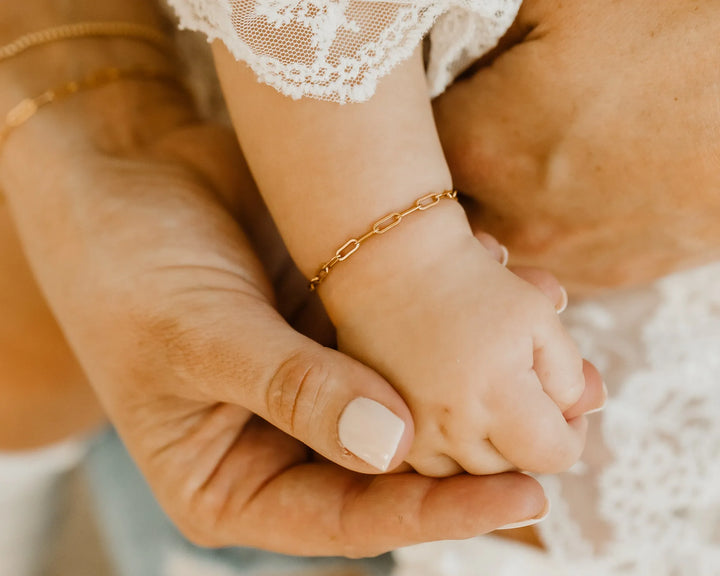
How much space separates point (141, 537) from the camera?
1.37 meters

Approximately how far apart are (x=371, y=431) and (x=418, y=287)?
134 millimetres

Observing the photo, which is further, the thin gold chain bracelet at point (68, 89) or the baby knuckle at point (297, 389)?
the thin gold chain bracelet at point (68, 89)

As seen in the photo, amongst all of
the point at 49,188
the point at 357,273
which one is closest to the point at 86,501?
the point at 49,188

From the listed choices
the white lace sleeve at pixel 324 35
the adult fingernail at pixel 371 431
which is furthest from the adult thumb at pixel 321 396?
the white lace sleeve at pixel 324 35

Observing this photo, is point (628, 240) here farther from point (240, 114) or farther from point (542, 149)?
point (240, 114)

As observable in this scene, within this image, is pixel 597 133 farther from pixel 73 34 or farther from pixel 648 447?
pixel 73 34

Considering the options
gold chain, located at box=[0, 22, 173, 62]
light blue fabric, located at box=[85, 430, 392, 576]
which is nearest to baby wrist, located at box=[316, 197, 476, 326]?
gold chain, located at box=[0, 22, 173, 62]

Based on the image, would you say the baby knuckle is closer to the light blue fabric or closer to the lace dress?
the lace dress

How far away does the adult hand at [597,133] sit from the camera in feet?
1.99

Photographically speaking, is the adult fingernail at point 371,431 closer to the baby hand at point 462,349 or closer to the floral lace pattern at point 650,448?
the baby hand at point 462,349

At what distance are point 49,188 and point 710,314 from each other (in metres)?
0.88

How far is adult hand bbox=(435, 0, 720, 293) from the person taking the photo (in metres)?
0.61

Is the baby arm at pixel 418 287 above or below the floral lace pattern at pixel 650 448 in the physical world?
above

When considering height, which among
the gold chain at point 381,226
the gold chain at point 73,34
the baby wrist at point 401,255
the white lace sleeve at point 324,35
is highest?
the gold chain at point 73,34
